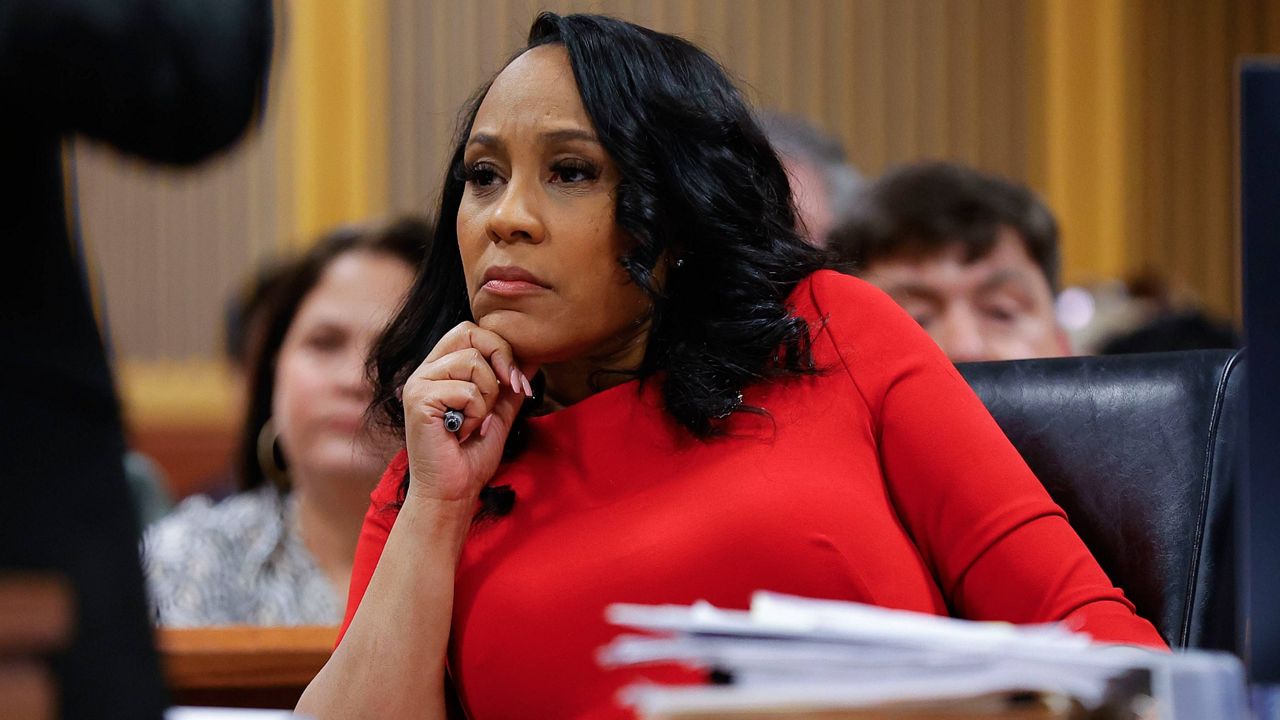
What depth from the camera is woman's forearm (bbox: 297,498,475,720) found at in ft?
4.31

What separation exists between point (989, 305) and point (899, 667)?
1600 mm

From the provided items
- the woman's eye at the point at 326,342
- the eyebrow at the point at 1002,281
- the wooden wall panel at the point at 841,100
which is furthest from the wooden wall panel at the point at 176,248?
the eyebrow at the point at 1002,281

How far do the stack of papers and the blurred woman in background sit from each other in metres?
1.54

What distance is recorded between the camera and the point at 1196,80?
4.71m

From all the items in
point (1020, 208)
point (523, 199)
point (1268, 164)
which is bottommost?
point (1020, 208)

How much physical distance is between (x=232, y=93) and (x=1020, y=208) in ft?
5.94

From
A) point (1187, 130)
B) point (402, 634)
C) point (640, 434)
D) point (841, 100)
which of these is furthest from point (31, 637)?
point (1187, 130)

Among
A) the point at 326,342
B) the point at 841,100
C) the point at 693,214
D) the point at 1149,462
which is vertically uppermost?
the point at 693,214

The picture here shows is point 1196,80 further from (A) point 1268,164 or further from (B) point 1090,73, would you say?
(A) point 1268,164

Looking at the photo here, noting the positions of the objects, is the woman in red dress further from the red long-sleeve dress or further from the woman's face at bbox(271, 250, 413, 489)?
the woman's face at bbox(271, 250, 413, 489)

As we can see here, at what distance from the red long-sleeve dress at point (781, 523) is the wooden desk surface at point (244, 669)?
A: 0.81ft

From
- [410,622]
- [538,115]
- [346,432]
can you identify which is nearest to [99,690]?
[410,622]

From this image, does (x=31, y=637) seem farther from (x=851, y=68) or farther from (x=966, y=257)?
(x=851, y=68)

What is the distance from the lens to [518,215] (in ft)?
4.39
